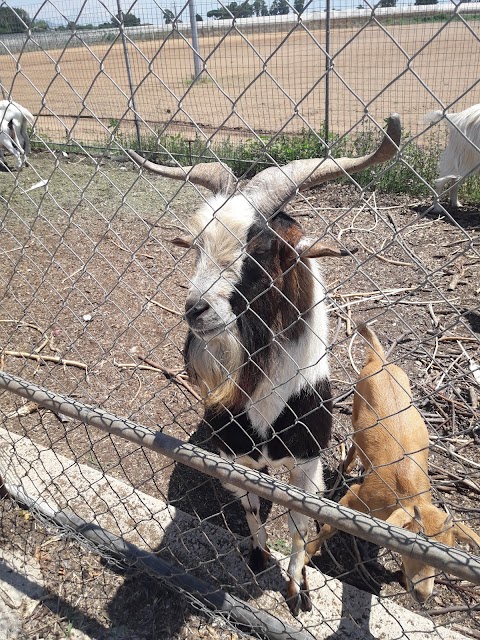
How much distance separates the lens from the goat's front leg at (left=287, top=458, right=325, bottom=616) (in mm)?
2490

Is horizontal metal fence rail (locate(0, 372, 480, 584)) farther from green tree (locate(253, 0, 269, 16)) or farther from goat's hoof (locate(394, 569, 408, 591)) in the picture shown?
green tree (locate(253, 0, 269, 16))

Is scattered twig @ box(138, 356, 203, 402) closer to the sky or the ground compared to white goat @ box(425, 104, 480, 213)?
closer to the ground

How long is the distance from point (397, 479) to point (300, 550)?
590 mm

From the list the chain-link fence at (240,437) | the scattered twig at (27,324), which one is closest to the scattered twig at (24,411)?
the chain-link fence at (240,437)

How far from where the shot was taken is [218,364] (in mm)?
2129

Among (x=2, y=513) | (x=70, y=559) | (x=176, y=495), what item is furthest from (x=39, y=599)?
(x=176, y=495)

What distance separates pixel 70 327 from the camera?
4.79 metres

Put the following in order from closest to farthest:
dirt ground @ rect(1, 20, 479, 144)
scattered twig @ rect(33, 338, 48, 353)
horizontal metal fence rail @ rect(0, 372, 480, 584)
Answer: horizontal metal fence rail @ rect(0, 372, 480, 584)
scattered twig @ rect(33, 338, 48, 353)
dirt ground @ rect(1, 20, 479, 144)

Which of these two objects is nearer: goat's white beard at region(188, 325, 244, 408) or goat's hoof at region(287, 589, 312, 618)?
goat's white beard at region(188, 325, 244, 408)

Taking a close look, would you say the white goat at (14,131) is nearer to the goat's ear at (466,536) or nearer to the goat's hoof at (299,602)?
the goat's hoof at (299,602)

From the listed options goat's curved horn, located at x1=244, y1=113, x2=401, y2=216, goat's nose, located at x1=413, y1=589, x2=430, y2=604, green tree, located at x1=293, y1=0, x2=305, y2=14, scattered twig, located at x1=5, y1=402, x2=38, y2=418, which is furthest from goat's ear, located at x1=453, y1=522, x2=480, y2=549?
scattered twig, located at x1=5, y1=402, x2=38, y2=418

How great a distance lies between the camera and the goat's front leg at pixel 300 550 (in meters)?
2.49

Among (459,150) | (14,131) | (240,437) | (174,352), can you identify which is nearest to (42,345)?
(174,352)

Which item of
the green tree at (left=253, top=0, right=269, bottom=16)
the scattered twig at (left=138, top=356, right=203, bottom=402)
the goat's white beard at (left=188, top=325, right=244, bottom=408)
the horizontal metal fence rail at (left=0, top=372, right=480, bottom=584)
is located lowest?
the scattered twig at (left=138, top=356, right=203, bottom=402)
